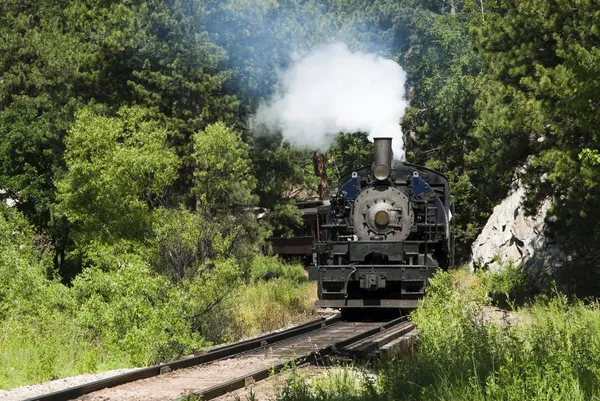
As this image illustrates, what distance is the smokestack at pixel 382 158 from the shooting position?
1730 cm

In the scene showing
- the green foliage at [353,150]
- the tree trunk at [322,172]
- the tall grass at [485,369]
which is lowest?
the tall grass at [485,369]

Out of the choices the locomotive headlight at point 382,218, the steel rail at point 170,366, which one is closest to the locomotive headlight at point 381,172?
the locomotive headlight at point 382,218

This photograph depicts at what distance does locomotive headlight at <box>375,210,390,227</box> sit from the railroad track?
2.09 metres

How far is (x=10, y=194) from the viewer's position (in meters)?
35.7

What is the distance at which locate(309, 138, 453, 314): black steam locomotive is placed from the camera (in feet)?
55.7

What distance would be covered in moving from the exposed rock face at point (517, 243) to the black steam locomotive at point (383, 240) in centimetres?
538

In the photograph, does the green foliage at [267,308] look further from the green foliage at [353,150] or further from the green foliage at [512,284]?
the green foliage at [353,150]

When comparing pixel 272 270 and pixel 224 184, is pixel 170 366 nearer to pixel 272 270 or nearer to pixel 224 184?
pixel 224 184

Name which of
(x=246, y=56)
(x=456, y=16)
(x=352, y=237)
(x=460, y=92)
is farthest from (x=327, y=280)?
(x=456, y=16)

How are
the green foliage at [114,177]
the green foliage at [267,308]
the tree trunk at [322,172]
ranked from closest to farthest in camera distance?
the green foliage at [267,308]
the green foliage at [114,177]
the tree trunk at [322,172]

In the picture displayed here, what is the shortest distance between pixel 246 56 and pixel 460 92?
11649mm

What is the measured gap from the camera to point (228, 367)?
40.3 feet

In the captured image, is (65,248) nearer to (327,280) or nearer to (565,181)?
(327,280)

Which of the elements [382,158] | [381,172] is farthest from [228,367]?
[382,158]
